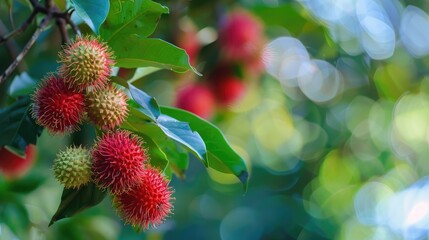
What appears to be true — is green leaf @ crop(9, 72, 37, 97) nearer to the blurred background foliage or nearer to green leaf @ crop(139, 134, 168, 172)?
green leaf @ crop(139, 134, 168, 172)

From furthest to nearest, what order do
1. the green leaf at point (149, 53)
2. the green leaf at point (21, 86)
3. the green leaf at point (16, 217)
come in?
the green leaf at point (16, 217) → the green leaf at point (21, 86) → the green leaf at point (149, 53)

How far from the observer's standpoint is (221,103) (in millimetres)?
2570

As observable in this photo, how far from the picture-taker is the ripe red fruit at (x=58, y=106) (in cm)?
119

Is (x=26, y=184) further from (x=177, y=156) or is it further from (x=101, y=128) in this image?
(x=101, y=128)

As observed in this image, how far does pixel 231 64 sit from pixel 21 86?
1.09 metres

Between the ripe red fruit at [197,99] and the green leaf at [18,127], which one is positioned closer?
the green leaf at [18,127]

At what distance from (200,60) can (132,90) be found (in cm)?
137

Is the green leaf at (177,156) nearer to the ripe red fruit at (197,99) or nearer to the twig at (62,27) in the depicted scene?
the twig at (62,27)

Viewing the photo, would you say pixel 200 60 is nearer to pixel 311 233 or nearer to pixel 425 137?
pixel 311 233

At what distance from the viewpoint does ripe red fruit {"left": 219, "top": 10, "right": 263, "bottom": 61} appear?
250cm

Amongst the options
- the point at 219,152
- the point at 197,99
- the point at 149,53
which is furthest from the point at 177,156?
the point at 197,99

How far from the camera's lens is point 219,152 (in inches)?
53.2

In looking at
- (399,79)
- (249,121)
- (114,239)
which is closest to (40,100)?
(114,239)

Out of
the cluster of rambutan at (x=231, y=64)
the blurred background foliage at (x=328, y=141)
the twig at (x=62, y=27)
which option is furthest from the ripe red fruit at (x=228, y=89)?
the twig at (x=62, y=27)
